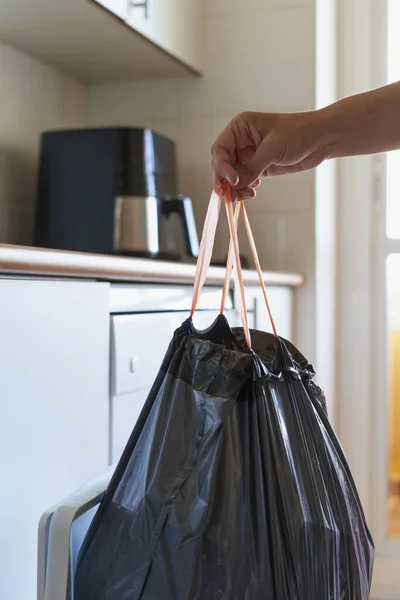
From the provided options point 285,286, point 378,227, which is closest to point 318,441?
point 285,286

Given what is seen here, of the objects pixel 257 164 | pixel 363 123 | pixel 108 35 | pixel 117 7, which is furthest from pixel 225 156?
pixel 108 35

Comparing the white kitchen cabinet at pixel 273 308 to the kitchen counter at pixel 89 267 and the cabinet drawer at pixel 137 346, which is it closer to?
the kitchen counter at pixel 89 267

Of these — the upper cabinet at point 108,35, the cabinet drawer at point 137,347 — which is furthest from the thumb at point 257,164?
the upper cabinet at point 108,35

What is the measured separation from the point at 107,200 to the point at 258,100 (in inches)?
21.8

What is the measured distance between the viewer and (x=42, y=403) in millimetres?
822

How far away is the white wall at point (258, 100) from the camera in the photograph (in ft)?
6.38

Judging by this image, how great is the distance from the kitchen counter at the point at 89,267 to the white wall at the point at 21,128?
63cm

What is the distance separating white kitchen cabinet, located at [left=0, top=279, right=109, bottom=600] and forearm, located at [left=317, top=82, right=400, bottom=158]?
0.34m

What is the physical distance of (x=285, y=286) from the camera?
1.86 m

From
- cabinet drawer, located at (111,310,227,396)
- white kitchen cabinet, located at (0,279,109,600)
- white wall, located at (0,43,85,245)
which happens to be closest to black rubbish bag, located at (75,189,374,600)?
white kitchen cabinet, located at (0,279,109,600)

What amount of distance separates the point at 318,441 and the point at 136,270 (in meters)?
0.43

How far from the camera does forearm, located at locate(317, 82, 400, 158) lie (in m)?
0.73

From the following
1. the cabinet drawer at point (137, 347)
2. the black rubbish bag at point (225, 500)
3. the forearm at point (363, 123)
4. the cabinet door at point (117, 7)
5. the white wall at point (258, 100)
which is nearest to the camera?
the black rubbish bag at point (225, 500)

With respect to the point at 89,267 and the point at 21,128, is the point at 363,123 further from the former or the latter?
the point at 21,128
